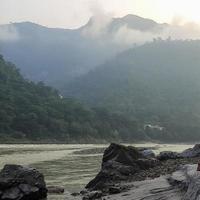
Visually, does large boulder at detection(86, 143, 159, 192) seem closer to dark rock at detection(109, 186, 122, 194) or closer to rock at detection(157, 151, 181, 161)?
rock at detection(157, 151, 181, 161)

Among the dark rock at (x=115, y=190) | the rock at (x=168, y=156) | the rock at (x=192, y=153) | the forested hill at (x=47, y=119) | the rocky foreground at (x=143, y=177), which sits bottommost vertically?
the dark rock at (x=115, y=190)

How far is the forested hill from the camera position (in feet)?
487

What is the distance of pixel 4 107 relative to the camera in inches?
6078

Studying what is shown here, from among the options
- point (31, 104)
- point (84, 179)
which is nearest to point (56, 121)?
point (31, 104)

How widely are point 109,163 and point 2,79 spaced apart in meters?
153

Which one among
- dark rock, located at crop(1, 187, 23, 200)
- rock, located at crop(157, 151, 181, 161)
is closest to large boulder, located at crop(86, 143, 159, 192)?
rock, located at crop(157, 151, 181, 161)

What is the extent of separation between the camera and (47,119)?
16025 centimetres

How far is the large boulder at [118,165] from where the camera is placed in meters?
34.9

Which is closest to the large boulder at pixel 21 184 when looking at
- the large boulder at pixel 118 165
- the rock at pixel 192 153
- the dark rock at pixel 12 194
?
the dark rock at pixel 12 194

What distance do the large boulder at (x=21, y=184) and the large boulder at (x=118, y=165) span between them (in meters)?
4.11

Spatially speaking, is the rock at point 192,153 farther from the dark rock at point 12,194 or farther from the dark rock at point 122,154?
the dark rock at point 12,194

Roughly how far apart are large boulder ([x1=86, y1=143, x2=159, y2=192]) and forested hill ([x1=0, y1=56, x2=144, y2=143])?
A: 325 feet

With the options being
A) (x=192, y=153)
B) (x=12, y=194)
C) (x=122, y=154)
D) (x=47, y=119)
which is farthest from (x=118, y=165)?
(x=47, y=119)

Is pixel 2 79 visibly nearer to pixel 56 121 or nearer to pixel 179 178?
pixel 56 121
